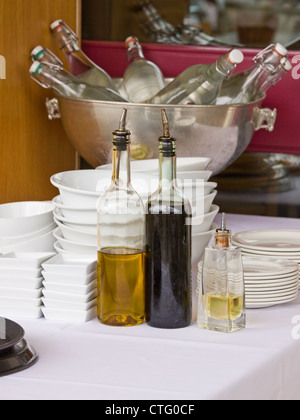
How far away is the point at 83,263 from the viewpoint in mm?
1202

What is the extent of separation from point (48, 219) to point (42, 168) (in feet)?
2.23

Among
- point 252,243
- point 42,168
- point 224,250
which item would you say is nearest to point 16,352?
point 224,250

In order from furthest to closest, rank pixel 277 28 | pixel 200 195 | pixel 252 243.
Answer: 1. pixel 277 28
2. pixel 252 243
3. pixel 200 195

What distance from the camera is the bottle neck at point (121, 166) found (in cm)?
113

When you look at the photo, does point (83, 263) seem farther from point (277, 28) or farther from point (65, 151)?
point (277, 28)

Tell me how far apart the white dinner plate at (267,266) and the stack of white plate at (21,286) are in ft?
1.08

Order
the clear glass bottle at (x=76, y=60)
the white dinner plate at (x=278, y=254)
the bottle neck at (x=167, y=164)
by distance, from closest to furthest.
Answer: the bottle neck at (x=167, y=164) < the white dinner plate at (x=278, y=254) < the clear glass bottle at (x=76, y=60)

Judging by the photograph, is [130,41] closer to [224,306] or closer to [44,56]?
[44,56]

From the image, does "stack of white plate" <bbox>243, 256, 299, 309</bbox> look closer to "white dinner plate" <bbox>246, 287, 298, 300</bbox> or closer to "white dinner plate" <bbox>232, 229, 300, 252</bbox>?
"white dinner plate" <bbox>246, 287, 298, 300</bbox>

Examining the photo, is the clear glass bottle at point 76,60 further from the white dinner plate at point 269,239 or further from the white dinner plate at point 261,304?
the white dinner plate at point 261,304

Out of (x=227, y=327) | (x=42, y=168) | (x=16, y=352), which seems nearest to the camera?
(x=16, y=352)

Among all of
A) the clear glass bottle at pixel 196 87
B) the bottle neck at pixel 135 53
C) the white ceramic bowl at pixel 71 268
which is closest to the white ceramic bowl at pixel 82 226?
the white ceramic bowl at pixel 71 268

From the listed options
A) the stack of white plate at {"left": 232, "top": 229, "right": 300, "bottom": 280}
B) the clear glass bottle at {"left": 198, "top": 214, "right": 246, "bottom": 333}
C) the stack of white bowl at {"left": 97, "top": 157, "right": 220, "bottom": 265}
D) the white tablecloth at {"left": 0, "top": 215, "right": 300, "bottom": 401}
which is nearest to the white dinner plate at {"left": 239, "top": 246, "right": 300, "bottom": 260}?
the stack of white plate at {"left": 232, "top": 229, "right": 300, "bottom": 280}

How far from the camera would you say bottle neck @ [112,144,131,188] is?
1131 millimetres
